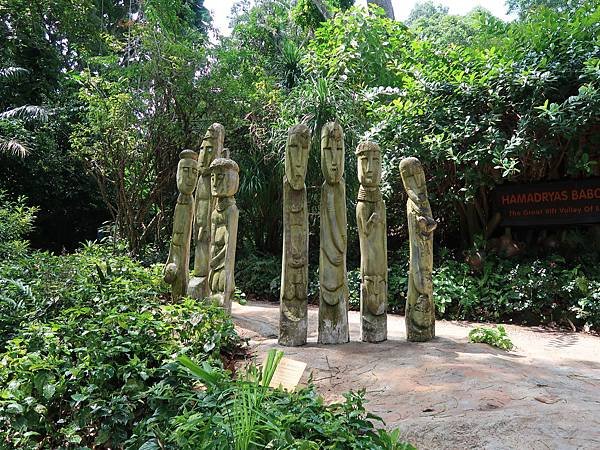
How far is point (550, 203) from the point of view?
7777 millimetres

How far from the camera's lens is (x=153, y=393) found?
282cm

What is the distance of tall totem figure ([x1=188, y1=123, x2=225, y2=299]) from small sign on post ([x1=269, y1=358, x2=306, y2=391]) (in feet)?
7.47

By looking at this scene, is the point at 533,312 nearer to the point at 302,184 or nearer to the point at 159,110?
the point at 302,184

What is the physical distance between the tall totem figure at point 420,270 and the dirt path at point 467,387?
0.21 meters

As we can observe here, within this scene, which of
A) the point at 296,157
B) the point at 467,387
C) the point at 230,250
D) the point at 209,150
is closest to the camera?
the point at 467,387

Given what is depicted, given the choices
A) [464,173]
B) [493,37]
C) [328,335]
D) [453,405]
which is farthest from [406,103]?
[453,405]

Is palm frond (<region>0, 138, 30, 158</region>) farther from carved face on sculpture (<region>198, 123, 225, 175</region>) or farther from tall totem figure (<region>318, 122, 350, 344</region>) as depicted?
tall totem figure (<region>318, 122, 350, 344</region>)

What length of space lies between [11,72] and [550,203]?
13.2m

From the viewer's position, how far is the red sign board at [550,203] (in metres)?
7.45

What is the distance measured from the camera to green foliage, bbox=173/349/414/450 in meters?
2.29

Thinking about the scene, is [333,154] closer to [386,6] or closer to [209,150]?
[209,150]

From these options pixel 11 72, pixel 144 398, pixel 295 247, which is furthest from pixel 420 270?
pixel 11 72

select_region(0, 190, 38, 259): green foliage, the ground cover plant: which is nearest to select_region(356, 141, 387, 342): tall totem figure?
the ground cover plant

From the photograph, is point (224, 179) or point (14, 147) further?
point (14, 147)
